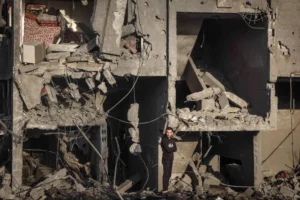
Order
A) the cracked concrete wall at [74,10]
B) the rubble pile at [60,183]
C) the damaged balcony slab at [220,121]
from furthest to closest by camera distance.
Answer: the cracked concrete wall at [74,10] < the damaged balcony slab at [220,121] < the rubble pile at [60,183]

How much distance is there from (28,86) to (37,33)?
→ 235 cm

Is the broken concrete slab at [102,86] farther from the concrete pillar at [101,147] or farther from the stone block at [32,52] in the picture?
the concrete pillar at [101,147]

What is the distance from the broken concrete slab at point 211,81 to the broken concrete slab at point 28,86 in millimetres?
4933

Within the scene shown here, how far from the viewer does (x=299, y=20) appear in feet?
47.2

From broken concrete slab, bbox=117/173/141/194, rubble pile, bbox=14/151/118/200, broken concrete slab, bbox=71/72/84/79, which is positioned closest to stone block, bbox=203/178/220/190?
broken concrete slab, bbox=117/173/141/194

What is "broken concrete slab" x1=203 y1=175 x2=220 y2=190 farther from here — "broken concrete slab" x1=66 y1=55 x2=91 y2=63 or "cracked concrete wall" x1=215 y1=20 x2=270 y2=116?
"broken concrete slab" x1=66 y1=55 x2=91 y2=63

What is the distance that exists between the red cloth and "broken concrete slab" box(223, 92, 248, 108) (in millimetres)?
5421

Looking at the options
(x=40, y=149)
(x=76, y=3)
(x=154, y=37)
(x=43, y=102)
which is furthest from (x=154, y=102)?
(x=40, y=149)

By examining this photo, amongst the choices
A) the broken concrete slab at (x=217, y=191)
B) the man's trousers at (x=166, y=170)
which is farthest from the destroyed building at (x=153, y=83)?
the man's trousers at (x=166, y=170)

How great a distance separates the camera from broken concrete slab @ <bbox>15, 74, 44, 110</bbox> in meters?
13.4

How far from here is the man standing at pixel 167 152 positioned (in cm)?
1239

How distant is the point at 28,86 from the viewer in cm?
1345

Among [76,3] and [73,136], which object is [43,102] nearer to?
[73,136]

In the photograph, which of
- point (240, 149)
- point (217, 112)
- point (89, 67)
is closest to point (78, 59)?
point (89, 67)
